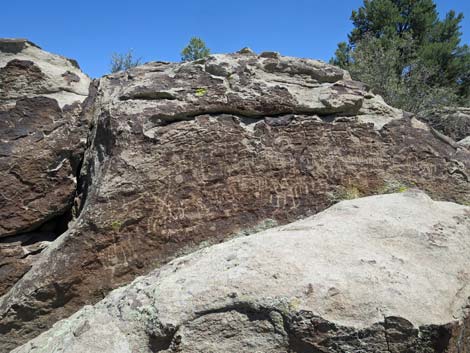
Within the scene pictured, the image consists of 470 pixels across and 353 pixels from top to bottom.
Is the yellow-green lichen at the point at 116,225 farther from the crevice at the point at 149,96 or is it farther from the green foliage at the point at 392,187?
the green foliage at the point at 392,187

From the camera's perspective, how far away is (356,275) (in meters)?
2.94

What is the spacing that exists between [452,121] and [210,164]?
36.1ft

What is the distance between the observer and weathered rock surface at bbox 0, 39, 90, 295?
452 centimetres

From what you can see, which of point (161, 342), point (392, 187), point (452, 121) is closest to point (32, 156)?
point (161, 342)

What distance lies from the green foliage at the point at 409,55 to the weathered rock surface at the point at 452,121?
2.95 ft

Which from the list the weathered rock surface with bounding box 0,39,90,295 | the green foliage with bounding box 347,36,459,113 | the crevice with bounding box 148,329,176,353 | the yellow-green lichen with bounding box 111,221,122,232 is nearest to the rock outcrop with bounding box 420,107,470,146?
the green foliage with bounding box 347,36,459,113

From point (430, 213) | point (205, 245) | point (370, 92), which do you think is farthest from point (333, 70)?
point (205, 245)

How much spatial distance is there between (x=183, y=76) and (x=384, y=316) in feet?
9.61

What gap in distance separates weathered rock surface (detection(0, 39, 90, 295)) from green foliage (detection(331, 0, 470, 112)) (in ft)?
40.6

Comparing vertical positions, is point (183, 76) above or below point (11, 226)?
above

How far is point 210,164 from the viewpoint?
14.4ft

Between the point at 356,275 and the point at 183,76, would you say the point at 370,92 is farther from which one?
the point at 356,275

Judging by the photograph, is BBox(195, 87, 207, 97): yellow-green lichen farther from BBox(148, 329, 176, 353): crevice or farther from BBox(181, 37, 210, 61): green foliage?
BBox(181, 37, 210, 61): green foliage

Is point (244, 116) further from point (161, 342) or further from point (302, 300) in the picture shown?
point (161, 342)
